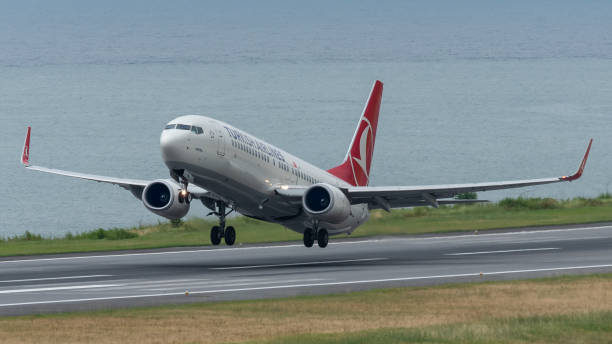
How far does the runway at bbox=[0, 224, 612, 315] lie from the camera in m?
36.9

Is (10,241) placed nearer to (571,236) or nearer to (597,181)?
(571,236)

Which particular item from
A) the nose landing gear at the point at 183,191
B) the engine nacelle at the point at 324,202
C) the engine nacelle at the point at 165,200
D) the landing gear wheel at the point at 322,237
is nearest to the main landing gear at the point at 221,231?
the engine nacelle at the point at 165,200

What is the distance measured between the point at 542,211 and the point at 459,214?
21.8 feet

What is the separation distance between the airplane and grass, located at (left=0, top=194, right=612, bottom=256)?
10.2 metres

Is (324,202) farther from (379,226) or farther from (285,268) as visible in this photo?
(379,226)

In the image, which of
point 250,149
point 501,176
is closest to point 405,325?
point 250,149

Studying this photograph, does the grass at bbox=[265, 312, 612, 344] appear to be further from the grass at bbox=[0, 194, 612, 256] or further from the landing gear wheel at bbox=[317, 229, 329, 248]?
the grass at bbox=[0, 194, 612, 256]

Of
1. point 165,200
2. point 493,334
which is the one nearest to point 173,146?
point 165,200

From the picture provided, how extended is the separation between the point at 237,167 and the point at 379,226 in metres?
21.3

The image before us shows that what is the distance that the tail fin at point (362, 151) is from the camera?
2378 inches

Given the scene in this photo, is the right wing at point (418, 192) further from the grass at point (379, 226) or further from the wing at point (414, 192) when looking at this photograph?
the grass at point (379, 226)

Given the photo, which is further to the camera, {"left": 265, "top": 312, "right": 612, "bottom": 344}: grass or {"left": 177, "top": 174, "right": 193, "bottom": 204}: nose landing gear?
{"left": 177, "top": 174, "right": 193, "bottom": 204}: nose landing gear

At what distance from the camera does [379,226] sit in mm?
64625

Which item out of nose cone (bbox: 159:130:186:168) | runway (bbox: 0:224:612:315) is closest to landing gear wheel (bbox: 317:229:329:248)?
runway (bbox: 0:224:612:315)
